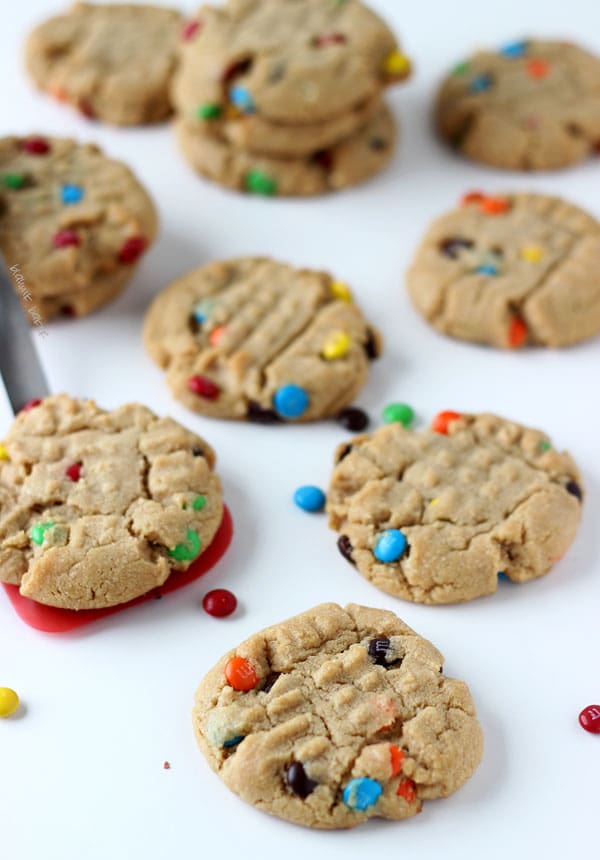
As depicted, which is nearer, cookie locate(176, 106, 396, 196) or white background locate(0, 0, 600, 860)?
white background locate(0, 0, 600, 860)

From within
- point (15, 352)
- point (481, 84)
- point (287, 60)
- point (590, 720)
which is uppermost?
point (287, 60)

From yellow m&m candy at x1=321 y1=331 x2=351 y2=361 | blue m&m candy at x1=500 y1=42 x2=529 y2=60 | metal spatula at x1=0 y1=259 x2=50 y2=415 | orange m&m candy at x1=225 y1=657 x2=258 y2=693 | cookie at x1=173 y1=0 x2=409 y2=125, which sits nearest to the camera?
orange m&m candy at x1=225 y1=657 x2=258 y2=693

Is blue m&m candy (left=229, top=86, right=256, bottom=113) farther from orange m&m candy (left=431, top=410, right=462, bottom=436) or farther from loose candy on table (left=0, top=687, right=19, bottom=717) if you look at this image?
loose candy on table (left=0, top=687, right=19, bottom=717)

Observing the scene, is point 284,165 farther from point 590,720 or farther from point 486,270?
point 590,720

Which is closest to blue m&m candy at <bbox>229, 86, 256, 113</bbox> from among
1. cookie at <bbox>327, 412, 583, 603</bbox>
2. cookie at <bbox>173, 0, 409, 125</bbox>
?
cookie at <bbox>173, 0, 409, 125</bbox>

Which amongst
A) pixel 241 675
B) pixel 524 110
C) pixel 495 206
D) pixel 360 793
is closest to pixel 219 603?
pixel 241 675

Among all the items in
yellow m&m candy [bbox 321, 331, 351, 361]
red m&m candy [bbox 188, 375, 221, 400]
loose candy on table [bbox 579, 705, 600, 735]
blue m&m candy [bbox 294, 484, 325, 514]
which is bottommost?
loose candy on table [bbox 579, 705, 600, 735]
